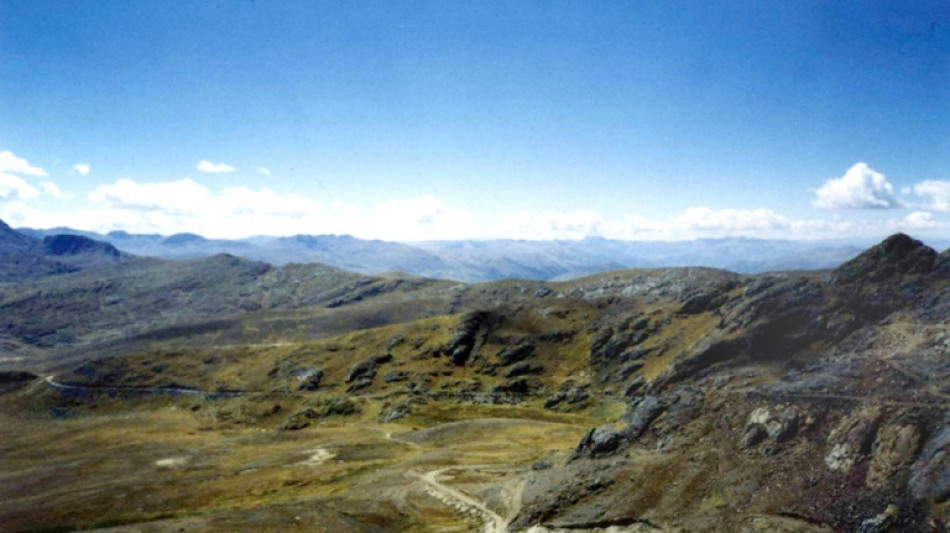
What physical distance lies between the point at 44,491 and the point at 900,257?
631ft

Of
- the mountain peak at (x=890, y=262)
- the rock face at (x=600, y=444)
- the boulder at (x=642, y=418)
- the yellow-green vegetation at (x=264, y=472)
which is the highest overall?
the mountain peak at (x=890, y=262)

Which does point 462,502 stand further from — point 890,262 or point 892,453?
point 890,262

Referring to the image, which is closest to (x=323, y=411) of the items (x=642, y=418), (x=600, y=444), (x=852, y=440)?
(x=600, y=444)

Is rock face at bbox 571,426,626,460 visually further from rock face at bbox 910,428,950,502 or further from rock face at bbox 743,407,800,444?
rock face at bbox 910,428,950,502

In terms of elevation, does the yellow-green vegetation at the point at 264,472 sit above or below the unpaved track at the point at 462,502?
below

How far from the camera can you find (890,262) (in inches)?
5069

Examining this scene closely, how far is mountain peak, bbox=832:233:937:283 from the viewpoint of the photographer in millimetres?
126188

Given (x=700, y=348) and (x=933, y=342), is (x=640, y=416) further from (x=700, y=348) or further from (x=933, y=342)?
(x=700, y=348)

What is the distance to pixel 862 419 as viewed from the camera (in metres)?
56.3

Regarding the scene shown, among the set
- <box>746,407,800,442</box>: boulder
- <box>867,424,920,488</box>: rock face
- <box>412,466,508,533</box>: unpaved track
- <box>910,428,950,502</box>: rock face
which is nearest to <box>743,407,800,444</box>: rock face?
<box>746,407,800,442</box>: boulder

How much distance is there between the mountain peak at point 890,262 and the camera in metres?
126

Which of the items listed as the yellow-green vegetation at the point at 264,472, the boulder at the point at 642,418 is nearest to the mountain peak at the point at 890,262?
the yellow-green vegetation at the point at 264,472

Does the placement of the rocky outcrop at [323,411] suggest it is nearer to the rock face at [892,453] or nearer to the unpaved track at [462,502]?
the unpaved track at [462,502]

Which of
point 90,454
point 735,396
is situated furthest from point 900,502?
point 90,454
